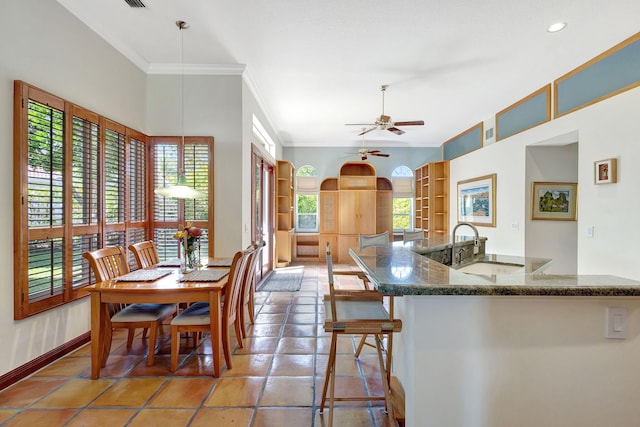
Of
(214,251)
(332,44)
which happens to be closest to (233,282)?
(214,251)

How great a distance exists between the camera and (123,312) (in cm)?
245

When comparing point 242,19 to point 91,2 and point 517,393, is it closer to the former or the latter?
point 91,2

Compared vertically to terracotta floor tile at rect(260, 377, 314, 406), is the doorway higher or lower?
higher

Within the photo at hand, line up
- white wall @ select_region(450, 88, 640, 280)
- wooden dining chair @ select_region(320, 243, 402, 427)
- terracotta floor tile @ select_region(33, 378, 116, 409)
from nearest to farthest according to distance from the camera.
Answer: wooden dining chair @ select_region(320, 243, 402, 427), terracotta floor tile @ select_region(33, 378, 116, 409), white wall @ select_region(450, 88, 640, 280)

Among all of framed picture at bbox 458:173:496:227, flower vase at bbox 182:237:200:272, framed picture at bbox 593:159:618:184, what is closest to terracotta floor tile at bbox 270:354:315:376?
flower vase at bbox 182:237:200:272

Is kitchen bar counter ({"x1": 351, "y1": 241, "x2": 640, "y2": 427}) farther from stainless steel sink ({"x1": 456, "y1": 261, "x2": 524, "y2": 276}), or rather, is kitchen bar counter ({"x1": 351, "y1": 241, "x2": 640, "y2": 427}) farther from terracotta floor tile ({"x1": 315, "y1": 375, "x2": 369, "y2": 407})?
stainless steel sink ({"x1": 456, "y1": 261, "x2": 524, "y2": 276})

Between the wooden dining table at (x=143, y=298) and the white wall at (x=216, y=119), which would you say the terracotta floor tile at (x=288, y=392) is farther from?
the white wall at (x=216, y=119)

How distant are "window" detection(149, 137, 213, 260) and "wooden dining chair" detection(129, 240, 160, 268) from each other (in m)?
0.49

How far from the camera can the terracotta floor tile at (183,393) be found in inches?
77.7

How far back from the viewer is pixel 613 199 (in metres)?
3.10

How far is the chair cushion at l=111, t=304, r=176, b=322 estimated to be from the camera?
93.5 inches

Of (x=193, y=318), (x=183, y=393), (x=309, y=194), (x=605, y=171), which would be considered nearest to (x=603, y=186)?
(x=605, y=171)

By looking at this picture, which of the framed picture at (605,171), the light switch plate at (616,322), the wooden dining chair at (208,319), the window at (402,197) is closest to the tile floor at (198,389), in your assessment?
the wooden dining chair at (208,319)

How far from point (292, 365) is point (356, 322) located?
1.25m
